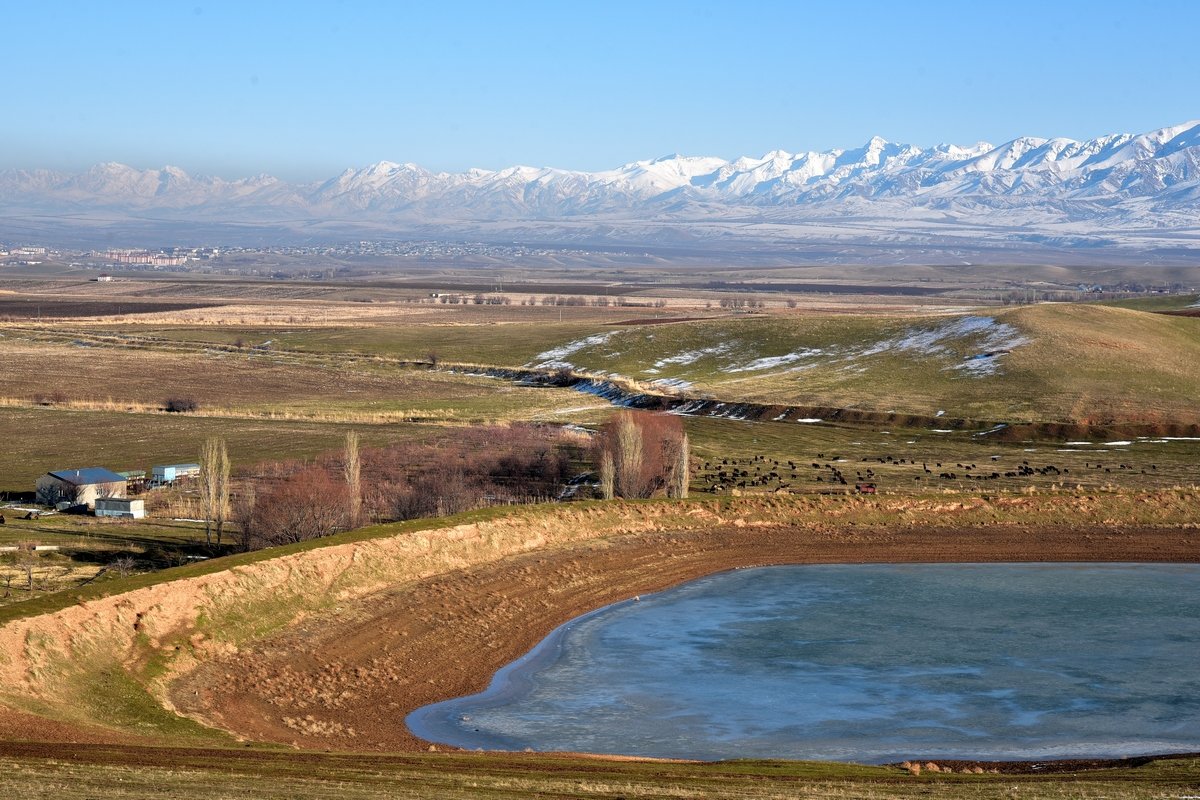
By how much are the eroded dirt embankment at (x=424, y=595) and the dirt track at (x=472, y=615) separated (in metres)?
0.09

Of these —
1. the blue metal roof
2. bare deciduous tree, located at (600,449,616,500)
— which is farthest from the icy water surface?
the blue metal roof

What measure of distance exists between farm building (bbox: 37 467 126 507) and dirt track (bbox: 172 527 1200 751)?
2706cm

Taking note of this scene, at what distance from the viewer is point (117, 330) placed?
185500mm

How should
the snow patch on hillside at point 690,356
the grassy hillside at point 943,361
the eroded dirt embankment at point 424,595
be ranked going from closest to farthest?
the eroded dirt embankment at point 424,595, the grassy hillside at point 943,361, the snow patch on hillside at point 690,356

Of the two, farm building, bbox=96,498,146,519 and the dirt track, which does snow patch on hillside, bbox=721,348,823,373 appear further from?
farm building, bbox=96,498,146,519

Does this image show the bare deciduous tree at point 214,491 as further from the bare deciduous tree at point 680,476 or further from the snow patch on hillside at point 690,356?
the snow patch on hillside at point 690,356

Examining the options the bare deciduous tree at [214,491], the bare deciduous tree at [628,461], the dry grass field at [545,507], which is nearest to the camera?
the dry grass field at [545,507]

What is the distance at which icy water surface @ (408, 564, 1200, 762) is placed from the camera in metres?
34.7

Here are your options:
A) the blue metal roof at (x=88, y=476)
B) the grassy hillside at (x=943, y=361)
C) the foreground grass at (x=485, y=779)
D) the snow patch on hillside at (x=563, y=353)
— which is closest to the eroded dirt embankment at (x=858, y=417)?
the grassy hillside at (x=943, y=361)

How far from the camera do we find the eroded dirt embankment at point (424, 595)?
35938 millimetres

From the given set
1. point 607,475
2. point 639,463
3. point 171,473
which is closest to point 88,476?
point 171,473

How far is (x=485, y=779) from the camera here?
27562 mm

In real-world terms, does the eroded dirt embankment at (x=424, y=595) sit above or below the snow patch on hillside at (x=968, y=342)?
below

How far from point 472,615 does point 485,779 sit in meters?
19.6
